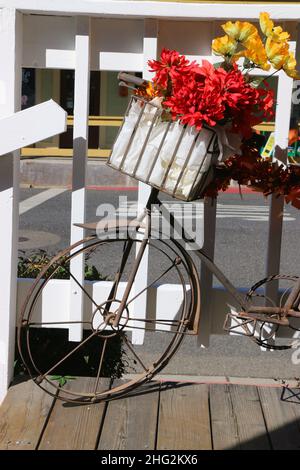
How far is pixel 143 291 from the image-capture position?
3.13 m

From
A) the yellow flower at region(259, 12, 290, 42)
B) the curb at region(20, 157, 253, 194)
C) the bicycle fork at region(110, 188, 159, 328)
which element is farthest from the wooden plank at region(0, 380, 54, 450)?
the curb at region(20, 157, 253, 194)

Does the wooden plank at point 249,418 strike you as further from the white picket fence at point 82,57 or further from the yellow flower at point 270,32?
the yellow flower at point 270,32

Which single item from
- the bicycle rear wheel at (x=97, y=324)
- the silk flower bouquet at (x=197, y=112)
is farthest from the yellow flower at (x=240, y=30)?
the bicycle rear wheel at (x=97, y=324)

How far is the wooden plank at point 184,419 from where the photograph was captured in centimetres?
271

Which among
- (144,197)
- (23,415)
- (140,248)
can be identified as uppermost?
(144,197)

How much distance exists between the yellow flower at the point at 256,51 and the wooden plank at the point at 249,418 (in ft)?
4.13

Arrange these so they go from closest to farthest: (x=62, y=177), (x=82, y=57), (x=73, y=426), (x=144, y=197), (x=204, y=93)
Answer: (x=204, y=93) < (x=73, y=426) < (x=82, y=57) < (x=144, y=197) < (x=62, y=177)

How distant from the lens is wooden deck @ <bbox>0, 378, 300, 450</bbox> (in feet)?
8.90

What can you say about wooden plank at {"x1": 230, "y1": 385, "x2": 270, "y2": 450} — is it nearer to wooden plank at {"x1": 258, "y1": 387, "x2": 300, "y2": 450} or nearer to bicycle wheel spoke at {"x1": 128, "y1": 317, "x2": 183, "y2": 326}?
wooden plank at {"x1": 258, "y1": 387, "x2": 300, "y2": 450}

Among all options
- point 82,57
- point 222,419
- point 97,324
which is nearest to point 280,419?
point 222,419

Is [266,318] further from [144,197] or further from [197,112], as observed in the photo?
[197,112]

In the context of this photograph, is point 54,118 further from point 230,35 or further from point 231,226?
point 231,226

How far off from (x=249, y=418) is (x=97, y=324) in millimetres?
713

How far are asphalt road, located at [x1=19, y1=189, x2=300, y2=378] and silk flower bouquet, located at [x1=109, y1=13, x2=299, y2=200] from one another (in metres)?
2.16
